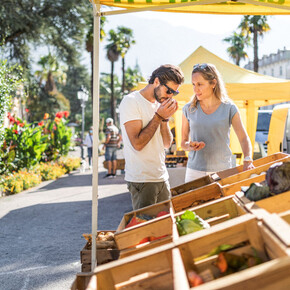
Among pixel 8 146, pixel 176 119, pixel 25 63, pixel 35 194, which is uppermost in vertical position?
pixel 25 63

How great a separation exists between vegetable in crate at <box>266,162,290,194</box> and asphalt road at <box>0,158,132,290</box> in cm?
Result: 277

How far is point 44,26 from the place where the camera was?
19.3 m

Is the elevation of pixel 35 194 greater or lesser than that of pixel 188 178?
lesser

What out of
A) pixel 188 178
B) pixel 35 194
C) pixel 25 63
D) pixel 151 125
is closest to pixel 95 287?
pixel 151 125

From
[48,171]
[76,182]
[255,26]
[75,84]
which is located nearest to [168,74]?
[76,182]

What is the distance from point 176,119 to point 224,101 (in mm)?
6446

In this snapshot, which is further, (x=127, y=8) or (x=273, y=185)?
(x=127, y=8)

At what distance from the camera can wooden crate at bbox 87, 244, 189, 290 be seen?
1.74m

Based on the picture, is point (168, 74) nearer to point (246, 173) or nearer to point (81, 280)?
point (246, 173)

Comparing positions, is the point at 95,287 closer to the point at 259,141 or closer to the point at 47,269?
the point at 47,269

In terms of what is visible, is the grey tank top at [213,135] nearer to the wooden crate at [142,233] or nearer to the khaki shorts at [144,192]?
the khaki shorts at [144,192]

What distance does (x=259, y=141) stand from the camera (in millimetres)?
12602

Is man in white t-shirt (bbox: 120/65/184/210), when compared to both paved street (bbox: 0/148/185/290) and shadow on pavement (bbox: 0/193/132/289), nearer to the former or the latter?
paved street (bbox: 0/148/185/290)

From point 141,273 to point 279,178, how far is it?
964 millimetres
